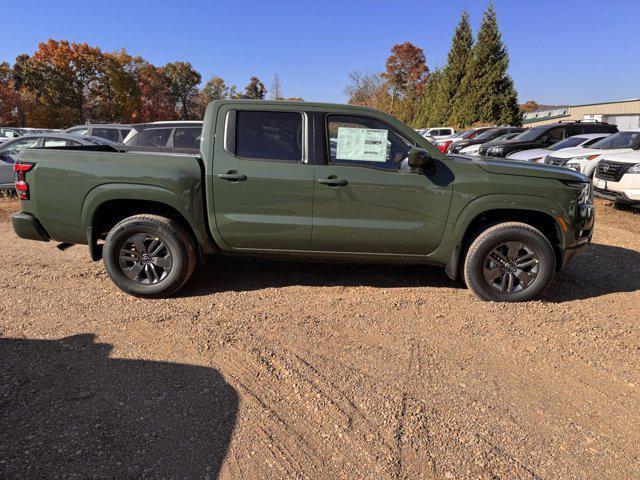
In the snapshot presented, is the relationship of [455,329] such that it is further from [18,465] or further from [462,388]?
[18,465]

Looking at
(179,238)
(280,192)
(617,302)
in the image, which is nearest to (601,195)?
(617,302)

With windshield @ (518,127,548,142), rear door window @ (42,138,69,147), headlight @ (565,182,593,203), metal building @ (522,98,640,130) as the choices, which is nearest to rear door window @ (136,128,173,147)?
rear door window @ (42,138,69,147)

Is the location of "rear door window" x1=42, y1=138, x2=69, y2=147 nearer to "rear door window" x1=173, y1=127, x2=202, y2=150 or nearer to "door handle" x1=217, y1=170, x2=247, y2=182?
"rear door window" x1=173, y1=127, x2=202, y2=150

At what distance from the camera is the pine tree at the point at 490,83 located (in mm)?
30422

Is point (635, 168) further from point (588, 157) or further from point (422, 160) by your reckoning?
→ point (422, 160)

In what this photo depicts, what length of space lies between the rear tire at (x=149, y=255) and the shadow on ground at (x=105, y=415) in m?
0.96

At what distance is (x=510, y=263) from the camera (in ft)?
13.8

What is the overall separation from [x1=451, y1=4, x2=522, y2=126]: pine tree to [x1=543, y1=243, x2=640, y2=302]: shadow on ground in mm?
27182

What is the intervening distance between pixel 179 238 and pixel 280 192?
1.05 meters

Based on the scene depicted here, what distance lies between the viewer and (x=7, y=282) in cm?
473

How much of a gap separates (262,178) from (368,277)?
1732mm

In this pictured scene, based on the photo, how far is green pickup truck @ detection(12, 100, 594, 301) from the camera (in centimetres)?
406

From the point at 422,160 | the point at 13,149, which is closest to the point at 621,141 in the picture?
the point at 422,160

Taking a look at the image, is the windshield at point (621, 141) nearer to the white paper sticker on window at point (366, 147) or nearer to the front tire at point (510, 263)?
the front tire at point (510, 263)
